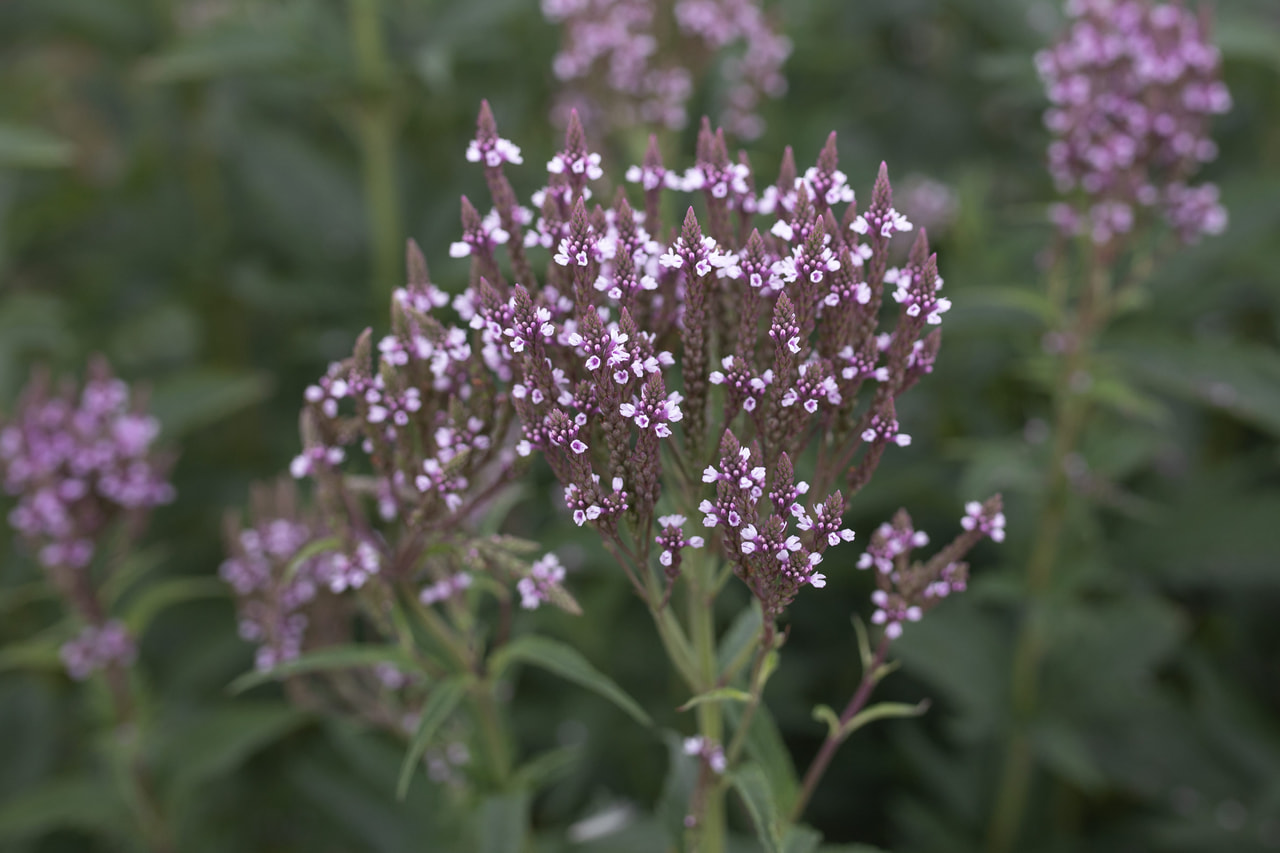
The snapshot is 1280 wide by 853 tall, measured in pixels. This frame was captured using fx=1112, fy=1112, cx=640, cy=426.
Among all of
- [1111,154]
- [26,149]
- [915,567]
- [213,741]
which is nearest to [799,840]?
[915,567]

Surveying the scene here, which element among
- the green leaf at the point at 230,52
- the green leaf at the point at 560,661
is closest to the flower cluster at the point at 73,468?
the green leaf at the point at 230,52

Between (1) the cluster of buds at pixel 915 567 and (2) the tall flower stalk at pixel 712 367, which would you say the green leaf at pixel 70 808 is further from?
(1) the cluster of buds at pixel 915 567

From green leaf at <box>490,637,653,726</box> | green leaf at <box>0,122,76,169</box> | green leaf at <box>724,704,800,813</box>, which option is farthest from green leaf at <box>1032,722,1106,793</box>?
green leaf at <box>0,122,76,169</box>

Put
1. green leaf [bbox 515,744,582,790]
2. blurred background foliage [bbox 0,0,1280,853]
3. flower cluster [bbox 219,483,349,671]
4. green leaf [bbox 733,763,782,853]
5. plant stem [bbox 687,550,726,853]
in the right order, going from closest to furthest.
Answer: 1. green leaf [bbox 733,763,782,853]
2. plant stem [bbox 687,550,726,853]
3. green leaf [bbox 515,744,582,790]
4. flower cluster [bbox 219,483,349,671]
5. blurred background foliage [bbox 0,0,1280,853]

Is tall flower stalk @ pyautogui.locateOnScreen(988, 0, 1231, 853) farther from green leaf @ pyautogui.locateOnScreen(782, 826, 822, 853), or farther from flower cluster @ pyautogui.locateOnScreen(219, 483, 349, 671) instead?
flower cluster @ pyautogui.locateOnScreen(219, 483, 349, 671)

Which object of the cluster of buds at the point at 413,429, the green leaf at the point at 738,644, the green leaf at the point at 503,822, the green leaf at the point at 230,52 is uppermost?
the green leaf at the point at 230,52

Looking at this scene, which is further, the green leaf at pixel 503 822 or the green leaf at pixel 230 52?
the green leaf at pixel 230 52
